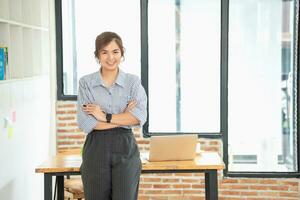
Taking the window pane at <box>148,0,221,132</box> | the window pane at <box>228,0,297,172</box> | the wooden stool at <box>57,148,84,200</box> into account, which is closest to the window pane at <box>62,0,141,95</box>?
the window pane at <box>148,0,221,132</box>

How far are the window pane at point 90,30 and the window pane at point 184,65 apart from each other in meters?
0.18

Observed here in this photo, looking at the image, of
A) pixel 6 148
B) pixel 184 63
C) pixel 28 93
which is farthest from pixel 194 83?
pixel 6 148

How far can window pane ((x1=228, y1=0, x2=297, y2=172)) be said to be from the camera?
5.81m

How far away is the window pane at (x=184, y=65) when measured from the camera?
5.85 meters

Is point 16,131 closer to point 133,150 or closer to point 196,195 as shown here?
point 133,150

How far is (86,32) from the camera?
598 cm

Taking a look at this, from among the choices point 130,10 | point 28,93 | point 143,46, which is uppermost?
point 130,10

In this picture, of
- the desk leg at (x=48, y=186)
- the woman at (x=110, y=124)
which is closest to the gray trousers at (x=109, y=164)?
the woman at (x=110, y=124)

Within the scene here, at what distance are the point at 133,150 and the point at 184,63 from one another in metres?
2.33

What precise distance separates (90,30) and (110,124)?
8.01 ft

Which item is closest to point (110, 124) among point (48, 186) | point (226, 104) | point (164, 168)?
point (164, 168)

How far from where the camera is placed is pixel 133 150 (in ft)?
12.3

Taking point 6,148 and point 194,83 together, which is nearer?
point 6,148

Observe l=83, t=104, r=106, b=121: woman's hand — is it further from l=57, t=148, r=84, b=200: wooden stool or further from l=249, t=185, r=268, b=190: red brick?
l=249, t=185, r=268, b=190: red brick
